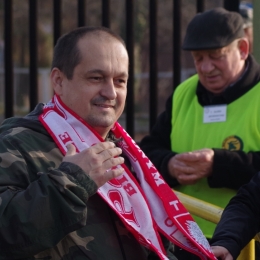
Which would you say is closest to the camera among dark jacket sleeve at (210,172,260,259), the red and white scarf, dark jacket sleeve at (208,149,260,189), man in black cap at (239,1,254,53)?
the red and white scarf

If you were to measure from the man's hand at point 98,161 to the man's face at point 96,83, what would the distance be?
0.31 meters

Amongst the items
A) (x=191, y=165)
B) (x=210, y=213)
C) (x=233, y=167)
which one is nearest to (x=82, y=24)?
(x=191, y=165)

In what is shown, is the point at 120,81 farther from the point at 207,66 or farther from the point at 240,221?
the point at 207,66

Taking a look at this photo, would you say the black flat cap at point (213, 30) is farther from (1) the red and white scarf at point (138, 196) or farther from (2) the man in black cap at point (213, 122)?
(1) the red and white scarf at point (138, 196)

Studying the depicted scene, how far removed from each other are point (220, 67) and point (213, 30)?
8.3 inches

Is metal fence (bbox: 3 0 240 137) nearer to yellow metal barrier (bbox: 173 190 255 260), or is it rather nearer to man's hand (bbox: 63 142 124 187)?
yellow metal barrier (bbox: 173 190 255 260)

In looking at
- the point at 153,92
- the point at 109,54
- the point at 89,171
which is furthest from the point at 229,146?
the point at 89,171

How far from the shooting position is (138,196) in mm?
2674

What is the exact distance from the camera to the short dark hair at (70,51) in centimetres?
A: 269

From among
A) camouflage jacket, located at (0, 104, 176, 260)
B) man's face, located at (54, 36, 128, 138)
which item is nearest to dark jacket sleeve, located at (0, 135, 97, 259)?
camouflage jacket, located at (0, 104, 176, 260)

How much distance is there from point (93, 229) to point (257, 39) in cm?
279

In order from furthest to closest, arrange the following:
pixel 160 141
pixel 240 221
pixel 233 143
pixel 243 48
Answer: pixel 160 141 < pixel 243 48 < pixel 233 143 < pixel 240 221

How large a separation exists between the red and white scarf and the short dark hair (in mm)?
123

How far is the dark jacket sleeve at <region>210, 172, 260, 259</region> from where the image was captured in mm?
2809
